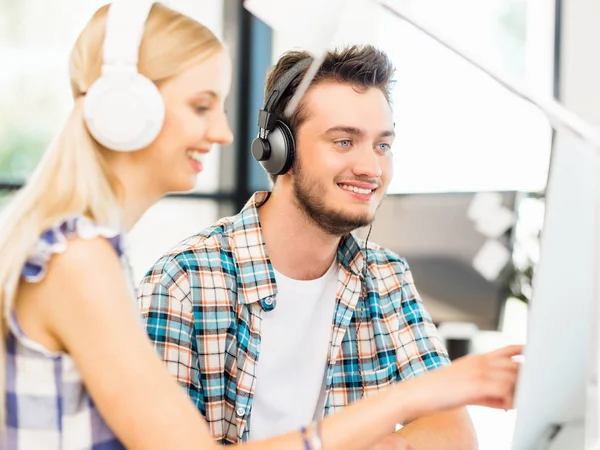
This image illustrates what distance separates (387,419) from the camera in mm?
700

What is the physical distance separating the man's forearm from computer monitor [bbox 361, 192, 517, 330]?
1478 mm

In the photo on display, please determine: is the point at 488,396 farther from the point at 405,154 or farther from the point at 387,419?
the point at 405,154

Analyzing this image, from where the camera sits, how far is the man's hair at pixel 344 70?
1.33 meters

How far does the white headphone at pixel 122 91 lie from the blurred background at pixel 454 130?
1.79 m

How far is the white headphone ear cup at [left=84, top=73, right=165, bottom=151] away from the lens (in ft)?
2.33

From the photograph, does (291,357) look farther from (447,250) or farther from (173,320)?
(447,250)

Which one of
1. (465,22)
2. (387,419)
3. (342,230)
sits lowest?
(387,419)

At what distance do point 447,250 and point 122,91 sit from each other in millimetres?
2075

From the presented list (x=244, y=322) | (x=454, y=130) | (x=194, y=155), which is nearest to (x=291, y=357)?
(x=244, y=322)

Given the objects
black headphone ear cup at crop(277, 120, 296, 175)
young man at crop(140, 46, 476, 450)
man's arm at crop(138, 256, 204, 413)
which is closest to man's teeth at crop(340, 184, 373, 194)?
young man at crop(140, 46, 476, 450)

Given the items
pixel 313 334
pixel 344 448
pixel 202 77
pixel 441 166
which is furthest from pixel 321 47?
pixel 441 166

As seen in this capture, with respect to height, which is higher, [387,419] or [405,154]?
[405,154]

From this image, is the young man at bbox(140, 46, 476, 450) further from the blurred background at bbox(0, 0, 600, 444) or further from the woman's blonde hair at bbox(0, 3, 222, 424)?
the blurred background at bbox(0, 0, 600, 444)

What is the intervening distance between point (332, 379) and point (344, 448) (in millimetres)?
521
